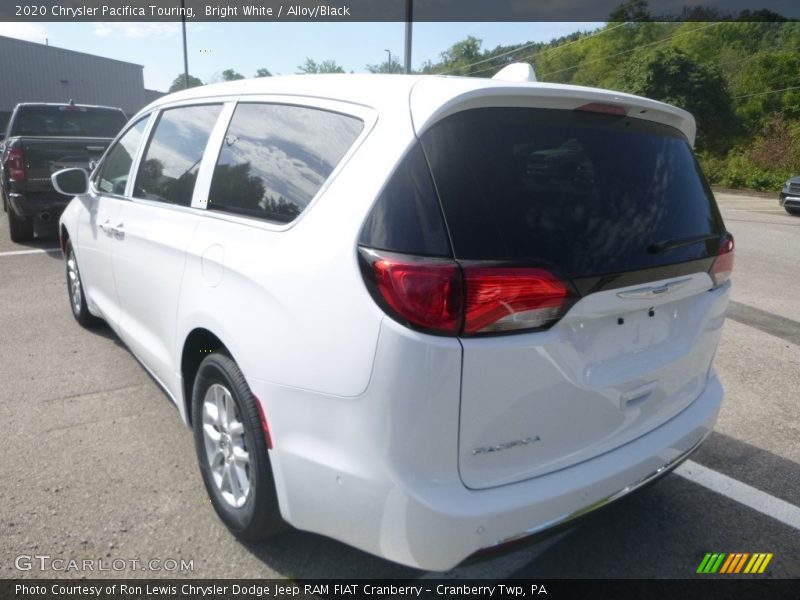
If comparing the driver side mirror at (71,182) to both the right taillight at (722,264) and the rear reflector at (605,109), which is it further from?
the right taillight at (722,264)

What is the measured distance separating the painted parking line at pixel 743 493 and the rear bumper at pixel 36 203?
28.2 feet

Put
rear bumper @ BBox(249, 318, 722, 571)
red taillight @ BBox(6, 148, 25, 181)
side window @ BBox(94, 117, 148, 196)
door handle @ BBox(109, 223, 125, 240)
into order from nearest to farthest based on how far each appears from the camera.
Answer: rear bumper @ BBox(249, 318, 722, 571) < door handle @ BBox(109, 223, 125, 240) < side window @ BBox(94, 117, 148, 196) < red taillight @ BBox(6, 148, 25, 181)

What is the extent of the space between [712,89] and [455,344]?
142ft

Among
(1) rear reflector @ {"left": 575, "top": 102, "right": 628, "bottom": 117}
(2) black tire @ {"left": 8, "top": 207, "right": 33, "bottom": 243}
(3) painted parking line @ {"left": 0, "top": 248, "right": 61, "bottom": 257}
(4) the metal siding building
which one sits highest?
(4) the metal siding building

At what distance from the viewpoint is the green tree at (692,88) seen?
126 ft

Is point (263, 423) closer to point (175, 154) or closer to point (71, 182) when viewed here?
point (175, 154)

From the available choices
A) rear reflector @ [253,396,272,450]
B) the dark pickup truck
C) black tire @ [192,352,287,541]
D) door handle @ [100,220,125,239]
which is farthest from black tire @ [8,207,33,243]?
rear reflector @ [253,396,272,450]

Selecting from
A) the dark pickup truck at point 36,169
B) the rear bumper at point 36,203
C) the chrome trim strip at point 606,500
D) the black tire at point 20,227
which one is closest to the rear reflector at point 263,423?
the chrome trim strip at point 606,500

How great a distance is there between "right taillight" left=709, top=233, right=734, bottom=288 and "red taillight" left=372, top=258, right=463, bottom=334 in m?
1.33

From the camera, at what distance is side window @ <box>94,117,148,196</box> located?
414 centimetres

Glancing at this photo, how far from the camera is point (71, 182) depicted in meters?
4.72

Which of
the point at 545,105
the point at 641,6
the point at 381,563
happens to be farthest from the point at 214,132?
the point at 641,6

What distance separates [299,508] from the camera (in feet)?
7.54

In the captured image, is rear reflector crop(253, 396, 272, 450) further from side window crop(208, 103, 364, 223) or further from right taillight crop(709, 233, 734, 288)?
right taillight crop(709, 233, 734, 288)
